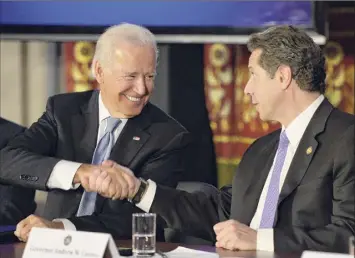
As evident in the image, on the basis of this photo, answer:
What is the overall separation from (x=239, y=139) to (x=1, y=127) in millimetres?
1885

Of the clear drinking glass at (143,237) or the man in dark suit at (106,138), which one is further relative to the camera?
the man in dark suit at (106,138)

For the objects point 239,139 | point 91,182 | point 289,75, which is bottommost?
point 239,139

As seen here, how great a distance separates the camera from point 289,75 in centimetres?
304

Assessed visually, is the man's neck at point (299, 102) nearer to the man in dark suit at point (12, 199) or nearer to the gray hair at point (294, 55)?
the gray hair at point (294, 55)

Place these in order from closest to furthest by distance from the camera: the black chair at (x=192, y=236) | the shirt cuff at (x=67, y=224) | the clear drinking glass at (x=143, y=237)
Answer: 1. the clear drinking glass at (x=143, y=237)
2. the shirt cuff at (x=67, y=224)
3. the black chair at (x=192, y=236)

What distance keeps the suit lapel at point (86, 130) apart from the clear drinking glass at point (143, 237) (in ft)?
3.16

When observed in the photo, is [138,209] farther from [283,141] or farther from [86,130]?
[283,141]

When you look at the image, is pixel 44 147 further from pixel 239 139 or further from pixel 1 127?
pixel 239 139

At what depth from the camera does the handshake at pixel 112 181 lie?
3.18 metres

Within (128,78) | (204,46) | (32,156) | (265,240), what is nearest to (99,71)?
(128,78)

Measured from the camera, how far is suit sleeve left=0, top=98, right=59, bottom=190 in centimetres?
352

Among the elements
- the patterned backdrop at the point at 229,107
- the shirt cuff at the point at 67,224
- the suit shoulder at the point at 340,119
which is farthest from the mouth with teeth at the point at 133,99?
the patterned backdrop at the point at 229,107

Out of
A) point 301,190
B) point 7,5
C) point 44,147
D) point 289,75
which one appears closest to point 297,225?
point 301,190

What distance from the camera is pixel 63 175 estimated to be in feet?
11.2
